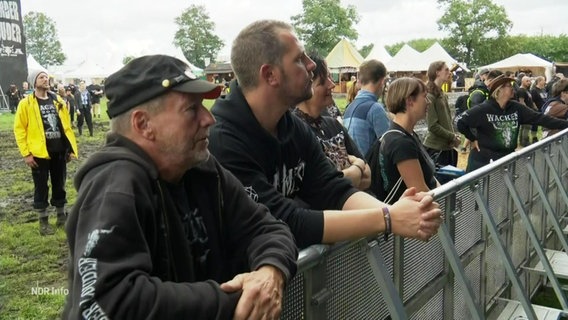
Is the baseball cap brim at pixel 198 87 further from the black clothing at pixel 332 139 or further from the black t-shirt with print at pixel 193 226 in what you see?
the black clothing at pixel 332 139

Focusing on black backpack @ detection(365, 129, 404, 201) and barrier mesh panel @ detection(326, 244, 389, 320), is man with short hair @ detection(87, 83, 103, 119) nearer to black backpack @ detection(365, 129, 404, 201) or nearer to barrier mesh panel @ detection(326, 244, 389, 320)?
black backpack @ detection(365, 129, 404, 201)

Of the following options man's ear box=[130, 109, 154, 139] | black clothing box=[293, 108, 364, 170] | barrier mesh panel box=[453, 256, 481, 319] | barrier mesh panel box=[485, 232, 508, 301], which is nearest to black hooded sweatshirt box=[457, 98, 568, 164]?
barrier mesh panel box=[485, 232, 508, 301]

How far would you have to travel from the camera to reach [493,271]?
402 centimetres

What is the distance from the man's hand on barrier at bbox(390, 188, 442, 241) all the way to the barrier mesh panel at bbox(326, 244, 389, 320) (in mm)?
212

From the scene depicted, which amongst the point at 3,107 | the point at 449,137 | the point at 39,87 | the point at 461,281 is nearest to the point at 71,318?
the point at 461,281

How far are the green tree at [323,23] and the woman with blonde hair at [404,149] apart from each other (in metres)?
73.7

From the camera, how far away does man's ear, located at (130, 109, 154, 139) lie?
160cm

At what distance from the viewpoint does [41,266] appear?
586 cm

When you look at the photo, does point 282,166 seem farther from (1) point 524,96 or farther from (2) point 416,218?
(1) point 524,96

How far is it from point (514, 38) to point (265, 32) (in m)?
91.6

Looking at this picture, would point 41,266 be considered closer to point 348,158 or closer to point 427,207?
point 348,158

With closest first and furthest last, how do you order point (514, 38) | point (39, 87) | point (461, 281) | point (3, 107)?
point (461, 281), point (39, 87), point (3, 107), point (514, 38)

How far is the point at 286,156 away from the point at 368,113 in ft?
9.32

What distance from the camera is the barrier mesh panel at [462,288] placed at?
337cm
